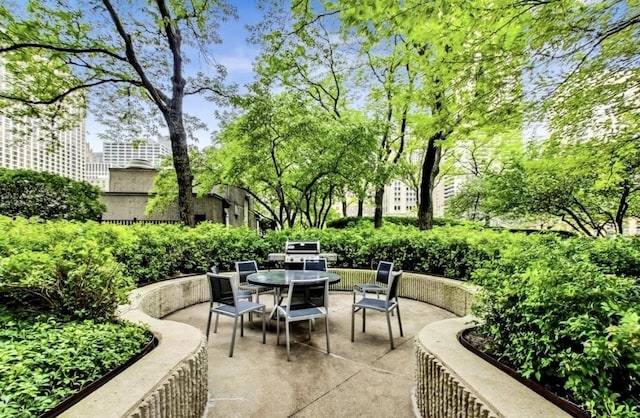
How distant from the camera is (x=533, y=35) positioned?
12.4ft

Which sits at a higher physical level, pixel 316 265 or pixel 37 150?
pixel 37 150

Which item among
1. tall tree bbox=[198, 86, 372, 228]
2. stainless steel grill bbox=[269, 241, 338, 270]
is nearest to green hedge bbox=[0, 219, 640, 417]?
stainless steel grill bbox=[269, 241, 338, 270]

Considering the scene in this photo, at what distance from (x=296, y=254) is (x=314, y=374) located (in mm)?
3264

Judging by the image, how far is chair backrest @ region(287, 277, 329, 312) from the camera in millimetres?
3389

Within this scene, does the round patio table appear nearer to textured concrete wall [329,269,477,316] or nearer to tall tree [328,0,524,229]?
textured concrete wall [329,269,477,316]

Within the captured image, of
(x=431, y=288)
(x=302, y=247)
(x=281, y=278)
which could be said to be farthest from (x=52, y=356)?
(x=431, y=288)

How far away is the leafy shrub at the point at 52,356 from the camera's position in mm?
1372

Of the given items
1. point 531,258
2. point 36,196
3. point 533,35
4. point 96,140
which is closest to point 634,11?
point 533,35

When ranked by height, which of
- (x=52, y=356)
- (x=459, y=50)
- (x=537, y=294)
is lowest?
(x=52, y=356)

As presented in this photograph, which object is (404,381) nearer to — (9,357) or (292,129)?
(9,357)

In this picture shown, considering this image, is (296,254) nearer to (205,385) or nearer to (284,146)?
(205,385)

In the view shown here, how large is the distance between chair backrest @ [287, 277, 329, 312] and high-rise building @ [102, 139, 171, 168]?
8008 millimetres

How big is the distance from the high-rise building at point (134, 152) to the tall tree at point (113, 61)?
2.21 ft

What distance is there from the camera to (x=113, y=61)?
292 inches
